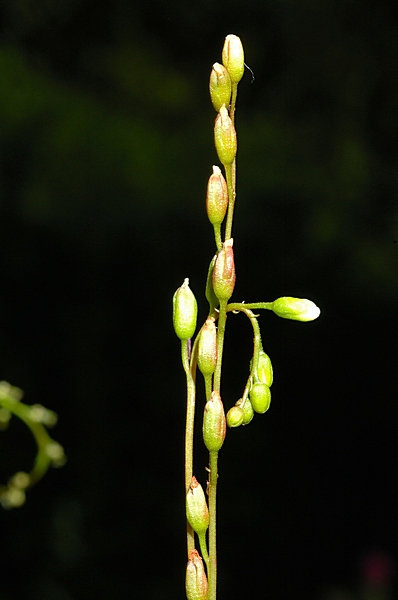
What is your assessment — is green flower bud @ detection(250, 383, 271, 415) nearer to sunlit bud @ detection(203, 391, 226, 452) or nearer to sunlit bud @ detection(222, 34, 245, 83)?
sunlit bud @ detection(203, 391, 226, 452)

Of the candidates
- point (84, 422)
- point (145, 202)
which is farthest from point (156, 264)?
point (84, 422)

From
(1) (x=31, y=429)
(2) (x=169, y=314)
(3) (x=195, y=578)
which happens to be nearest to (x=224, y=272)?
(3) (x=195, y=578)

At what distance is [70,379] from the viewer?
5.96 ft

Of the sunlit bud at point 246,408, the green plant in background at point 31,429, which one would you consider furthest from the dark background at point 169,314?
the sunlit bud at point 246,408

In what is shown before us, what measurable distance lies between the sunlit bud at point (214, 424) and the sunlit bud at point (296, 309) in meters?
0.06

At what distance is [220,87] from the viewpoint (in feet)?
1.26

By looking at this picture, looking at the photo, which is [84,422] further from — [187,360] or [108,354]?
[187,360]

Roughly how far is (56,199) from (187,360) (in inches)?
55.3

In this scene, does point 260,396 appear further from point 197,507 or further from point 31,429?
point 31,429

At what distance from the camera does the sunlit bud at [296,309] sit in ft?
1.31

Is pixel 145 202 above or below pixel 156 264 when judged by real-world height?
above

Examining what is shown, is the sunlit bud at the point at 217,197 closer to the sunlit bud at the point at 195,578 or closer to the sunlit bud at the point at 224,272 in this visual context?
the sunlit bud at the point at 224,272

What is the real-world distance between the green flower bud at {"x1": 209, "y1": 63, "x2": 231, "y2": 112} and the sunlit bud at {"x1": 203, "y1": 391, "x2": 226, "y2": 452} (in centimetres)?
14

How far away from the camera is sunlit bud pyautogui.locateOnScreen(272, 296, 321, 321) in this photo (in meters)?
0.40
